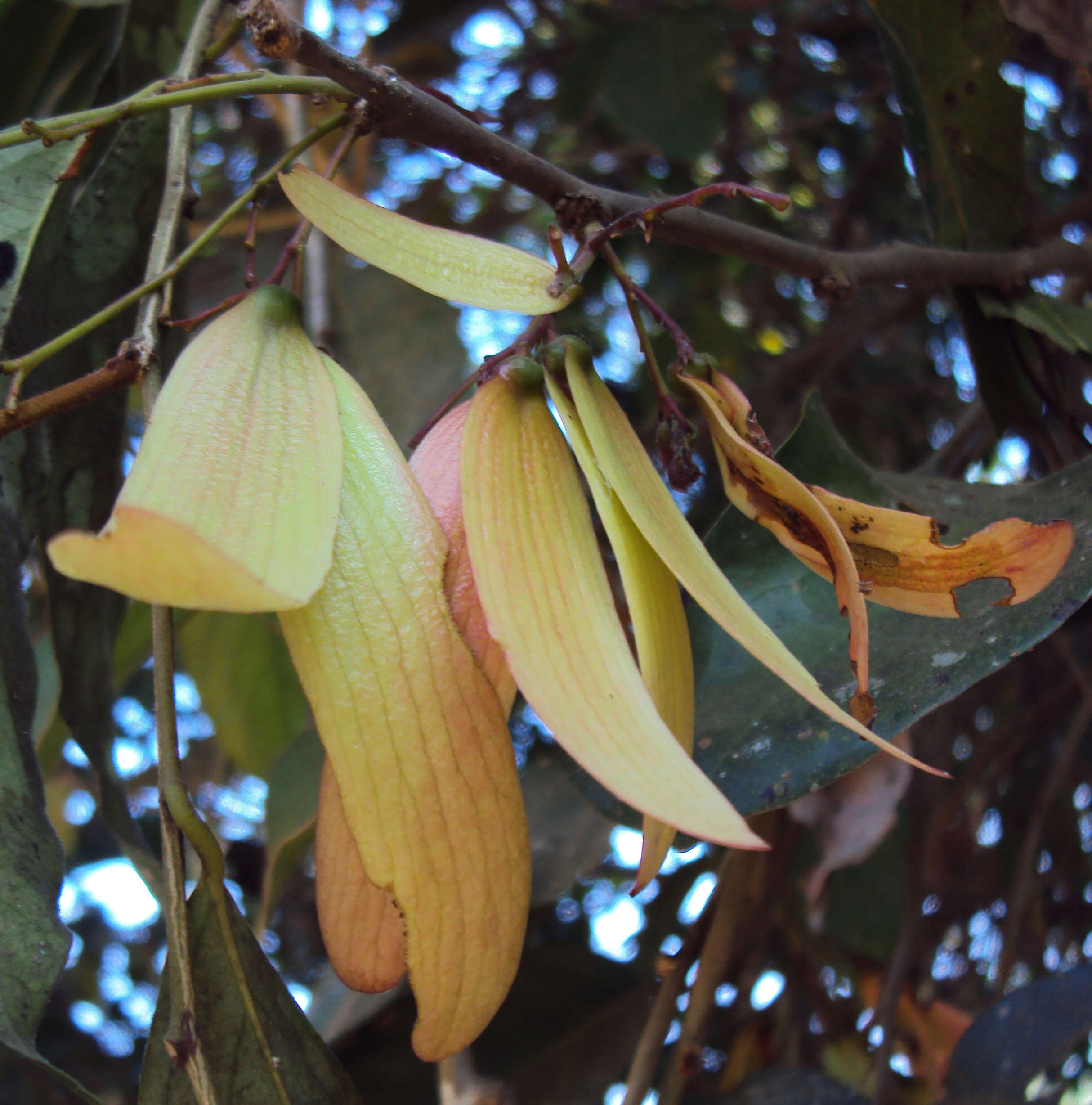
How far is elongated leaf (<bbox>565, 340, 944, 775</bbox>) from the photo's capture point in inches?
10.5

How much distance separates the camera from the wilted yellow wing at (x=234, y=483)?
0.70 feet

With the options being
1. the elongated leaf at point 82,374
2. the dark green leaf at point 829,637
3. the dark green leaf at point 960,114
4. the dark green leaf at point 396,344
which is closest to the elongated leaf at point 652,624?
the dark green leaf at point 829,637

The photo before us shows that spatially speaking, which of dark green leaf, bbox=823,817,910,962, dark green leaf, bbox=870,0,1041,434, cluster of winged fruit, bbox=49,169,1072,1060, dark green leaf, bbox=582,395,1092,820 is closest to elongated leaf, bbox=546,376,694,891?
cluster of winged fruit, bbox=49,169,1072,1060

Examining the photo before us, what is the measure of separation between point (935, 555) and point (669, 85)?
991mm

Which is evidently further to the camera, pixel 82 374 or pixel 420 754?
pixel 82 374

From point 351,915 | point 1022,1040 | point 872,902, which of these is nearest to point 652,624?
point 351,915

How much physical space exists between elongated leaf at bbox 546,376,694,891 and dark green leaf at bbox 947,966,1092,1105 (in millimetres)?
400

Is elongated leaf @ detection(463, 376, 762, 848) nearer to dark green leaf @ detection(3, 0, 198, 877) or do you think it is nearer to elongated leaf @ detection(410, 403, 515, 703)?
elongated leaf @ detection(410, 403, 515, 703)

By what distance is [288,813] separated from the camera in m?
0.58

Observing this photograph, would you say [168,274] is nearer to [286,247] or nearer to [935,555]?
[286,247]

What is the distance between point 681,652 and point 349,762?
0.33 ft

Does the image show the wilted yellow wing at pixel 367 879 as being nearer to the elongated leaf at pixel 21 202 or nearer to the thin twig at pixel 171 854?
the thin twig at pixel 171 854

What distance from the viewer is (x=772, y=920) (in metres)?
0.86

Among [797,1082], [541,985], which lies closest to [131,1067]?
[541,985]
